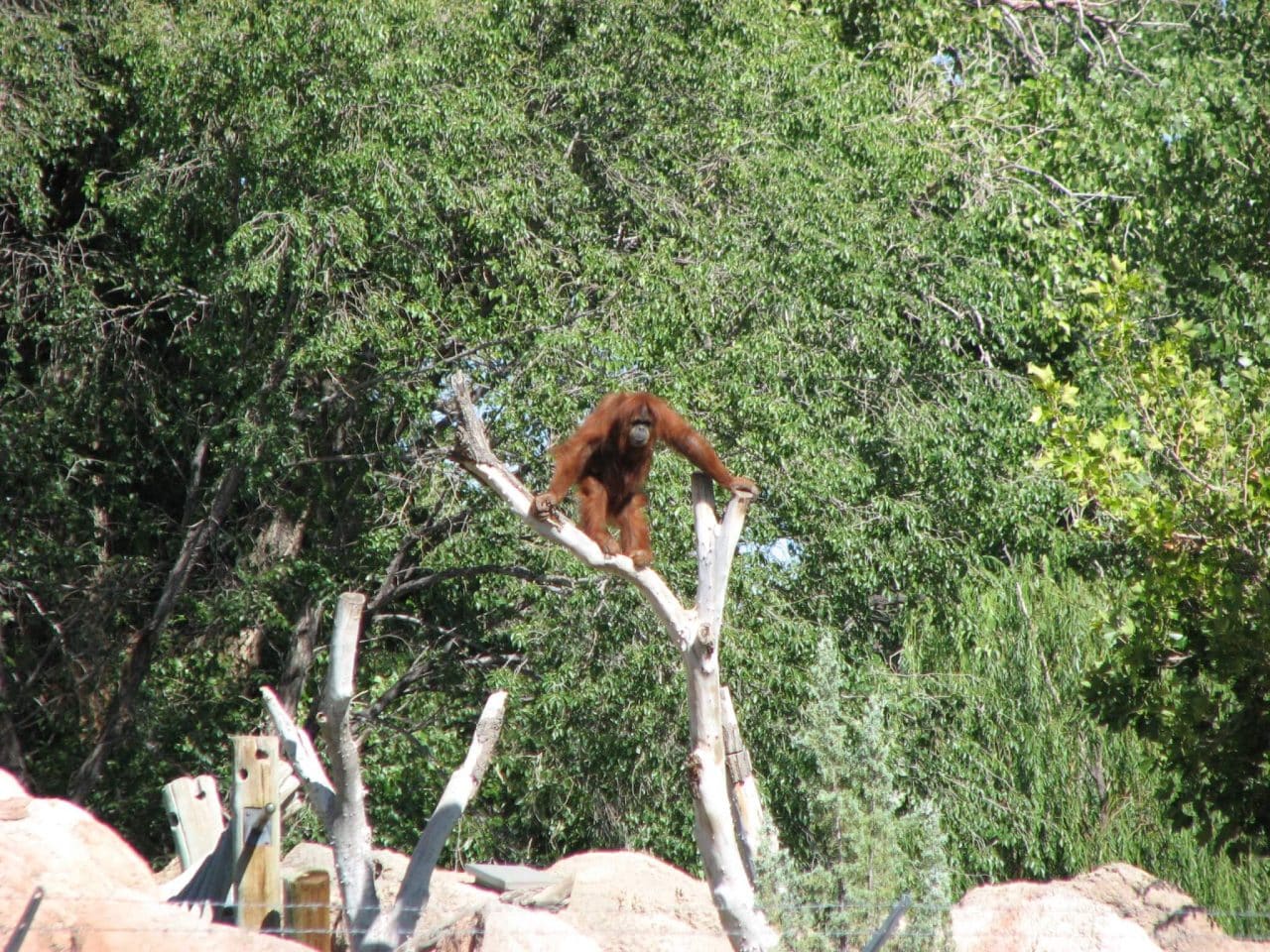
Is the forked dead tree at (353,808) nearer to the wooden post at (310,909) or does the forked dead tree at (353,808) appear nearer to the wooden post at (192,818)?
the wooden post at (310,909)

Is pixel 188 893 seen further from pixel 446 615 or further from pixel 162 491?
pixel 162 491

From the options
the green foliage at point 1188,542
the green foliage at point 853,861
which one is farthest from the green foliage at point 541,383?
the green foliage at point 853,861

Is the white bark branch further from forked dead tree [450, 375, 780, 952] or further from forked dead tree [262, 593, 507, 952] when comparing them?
forked dead tree [450, 375, 780, 952]

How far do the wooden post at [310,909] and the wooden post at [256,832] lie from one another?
0.30 metres

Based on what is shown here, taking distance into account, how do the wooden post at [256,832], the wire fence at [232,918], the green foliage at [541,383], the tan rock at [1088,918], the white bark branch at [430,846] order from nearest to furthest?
the wire fence at [232,918], the white bark branch at [430,846], the wooden post at [256,832], the tan rock at [1088,918], the green foliage at [541,383]

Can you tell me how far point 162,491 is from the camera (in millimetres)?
14438

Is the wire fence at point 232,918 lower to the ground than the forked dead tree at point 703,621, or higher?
lower

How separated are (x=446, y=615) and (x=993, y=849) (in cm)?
535

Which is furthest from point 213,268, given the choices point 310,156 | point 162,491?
point 162,491

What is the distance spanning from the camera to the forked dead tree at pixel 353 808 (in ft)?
21.7

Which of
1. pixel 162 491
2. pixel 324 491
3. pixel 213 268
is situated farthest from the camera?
pixel 162 491

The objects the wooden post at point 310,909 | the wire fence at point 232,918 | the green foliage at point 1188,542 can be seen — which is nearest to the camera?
the wire fence at point 232,918

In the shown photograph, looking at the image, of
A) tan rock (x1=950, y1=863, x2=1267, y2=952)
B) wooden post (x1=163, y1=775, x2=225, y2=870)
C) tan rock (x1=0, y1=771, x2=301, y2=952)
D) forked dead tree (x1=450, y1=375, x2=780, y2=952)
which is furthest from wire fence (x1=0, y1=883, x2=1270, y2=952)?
tan rock (x1=950, y1=863, x2=1267, y2=952)

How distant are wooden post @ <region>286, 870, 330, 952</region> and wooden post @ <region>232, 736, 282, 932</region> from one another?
299mm
